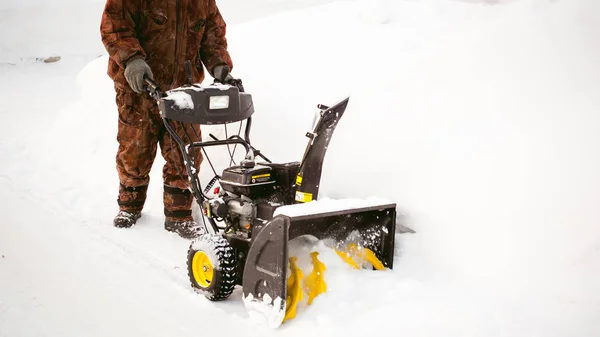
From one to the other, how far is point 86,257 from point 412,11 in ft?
13.1

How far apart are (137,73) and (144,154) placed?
31.1 inches

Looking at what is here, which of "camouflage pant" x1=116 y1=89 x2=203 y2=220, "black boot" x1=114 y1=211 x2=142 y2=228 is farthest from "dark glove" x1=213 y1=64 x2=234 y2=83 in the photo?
"black boot" x1=114 y1=211 x2=142 y2=228

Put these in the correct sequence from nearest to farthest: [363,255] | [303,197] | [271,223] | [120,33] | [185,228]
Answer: [271,223]
[303,197]
[363,255]
[120,33]
[185,228]

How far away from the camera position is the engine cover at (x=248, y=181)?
295 centimetres

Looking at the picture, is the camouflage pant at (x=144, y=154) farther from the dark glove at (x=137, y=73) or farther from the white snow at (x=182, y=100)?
the white snow at (x=182, y=100)

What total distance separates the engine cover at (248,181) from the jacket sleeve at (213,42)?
1.39m

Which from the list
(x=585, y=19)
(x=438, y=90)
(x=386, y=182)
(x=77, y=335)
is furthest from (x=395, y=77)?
(x=77, y=335)

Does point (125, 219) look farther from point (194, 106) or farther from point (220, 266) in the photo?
point (220, 266)

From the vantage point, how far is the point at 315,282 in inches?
106

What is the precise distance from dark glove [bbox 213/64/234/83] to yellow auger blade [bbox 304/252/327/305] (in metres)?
1.76

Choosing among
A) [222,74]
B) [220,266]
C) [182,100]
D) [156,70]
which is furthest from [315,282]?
[156,70]

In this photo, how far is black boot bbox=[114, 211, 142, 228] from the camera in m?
4.11

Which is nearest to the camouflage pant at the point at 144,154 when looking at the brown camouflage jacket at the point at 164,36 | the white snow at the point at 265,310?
the brown camouflage jacket at the point at 164,36

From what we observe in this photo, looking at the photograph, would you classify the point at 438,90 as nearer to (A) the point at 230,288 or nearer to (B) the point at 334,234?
(B) the point at 334,234
